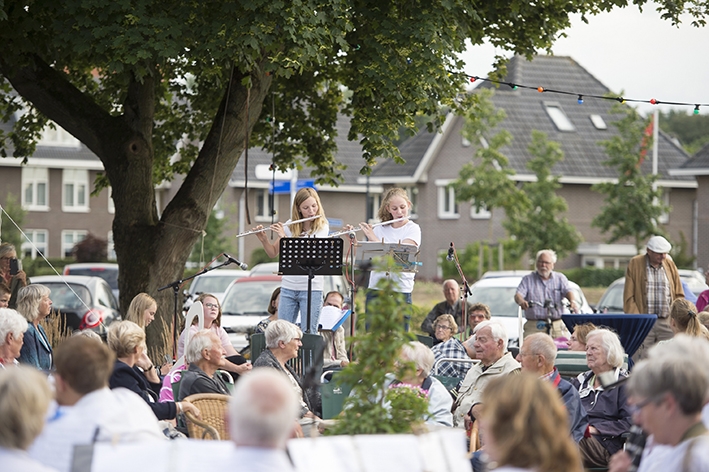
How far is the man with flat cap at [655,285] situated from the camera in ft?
43.1

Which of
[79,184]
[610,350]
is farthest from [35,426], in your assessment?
[79,184]

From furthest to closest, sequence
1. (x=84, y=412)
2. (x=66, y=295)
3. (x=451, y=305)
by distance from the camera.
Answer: (x=66, y=295) < (x=451, y=305) < (x=84, y=412)

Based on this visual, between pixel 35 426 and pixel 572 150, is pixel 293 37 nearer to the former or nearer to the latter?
pixel 35 426

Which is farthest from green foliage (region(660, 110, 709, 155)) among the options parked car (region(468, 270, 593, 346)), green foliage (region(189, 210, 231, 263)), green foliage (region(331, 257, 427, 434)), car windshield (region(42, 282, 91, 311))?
green foliage (region(331, 257, 427, 434))

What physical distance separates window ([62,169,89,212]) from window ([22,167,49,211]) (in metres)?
0.86

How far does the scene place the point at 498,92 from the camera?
4703 cm

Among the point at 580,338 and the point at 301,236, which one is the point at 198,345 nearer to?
the point at 301,236

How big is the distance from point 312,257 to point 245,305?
7408mm

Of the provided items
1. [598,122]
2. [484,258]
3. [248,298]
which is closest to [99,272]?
[248,298]

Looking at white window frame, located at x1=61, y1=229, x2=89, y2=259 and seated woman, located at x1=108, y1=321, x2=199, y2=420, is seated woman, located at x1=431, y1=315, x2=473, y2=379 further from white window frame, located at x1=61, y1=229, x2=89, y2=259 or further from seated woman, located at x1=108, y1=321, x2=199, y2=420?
white window frame, located at x1=61, y1=229, x2=89, y2=259

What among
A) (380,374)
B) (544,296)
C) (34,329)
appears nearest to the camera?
(380,374)

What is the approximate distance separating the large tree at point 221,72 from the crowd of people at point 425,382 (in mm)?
2046

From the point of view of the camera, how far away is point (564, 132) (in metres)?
46.8

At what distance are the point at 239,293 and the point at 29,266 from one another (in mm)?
25431
